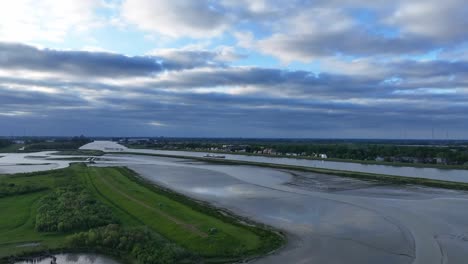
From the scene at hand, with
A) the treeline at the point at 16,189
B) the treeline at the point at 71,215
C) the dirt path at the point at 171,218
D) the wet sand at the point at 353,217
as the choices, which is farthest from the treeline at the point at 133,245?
the treeline at the point at 16,189

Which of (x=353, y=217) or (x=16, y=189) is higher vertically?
(x=16, y=189)

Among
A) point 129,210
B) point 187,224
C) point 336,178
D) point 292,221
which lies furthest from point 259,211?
point 336,178

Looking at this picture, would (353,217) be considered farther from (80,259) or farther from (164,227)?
(80,259)

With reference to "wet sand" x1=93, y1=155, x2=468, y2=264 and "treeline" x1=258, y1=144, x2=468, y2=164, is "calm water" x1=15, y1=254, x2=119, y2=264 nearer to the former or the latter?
"wet sand" x1=93, y1=155, x2=468, y2=264

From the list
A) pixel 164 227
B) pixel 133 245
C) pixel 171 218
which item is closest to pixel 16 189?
pixel 171 218

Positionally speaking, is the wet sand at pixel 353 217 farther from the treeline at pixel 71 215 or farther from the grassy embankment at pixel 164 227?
the treeline at pixel 71 215
